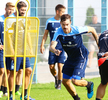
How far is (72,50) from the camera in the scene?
6.51 meters

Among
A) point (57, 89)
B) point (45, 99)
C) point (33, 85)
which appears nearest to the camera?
point (45, 99)

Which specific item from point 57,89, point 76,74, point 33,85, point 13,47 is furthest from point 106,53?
point 33,85

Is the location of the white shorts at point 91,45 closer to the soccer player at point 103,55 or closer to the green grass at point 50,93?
the green grass at point 50,93

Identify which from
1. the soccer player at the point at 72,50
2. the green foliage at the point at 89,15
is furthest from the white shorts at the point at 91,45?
the soccer player at the point at 72,50

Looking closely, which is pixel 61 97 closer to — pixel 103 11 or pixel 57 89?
pixel 57 89

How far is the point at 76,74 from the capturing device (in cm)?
637

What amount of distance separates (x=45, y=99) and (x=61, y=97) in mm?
424

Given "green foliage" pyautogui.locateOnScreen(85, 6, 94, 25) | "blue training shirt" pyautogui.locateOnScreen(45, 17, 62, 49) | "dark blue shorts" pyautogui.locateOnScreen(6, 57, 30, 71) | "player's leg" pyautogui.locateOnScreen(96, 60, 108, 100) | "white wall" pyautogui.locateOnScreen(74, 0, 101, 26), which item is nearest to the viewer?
"player's leg" pyautogui.locateOnScreen(96, 60, 108, 100)

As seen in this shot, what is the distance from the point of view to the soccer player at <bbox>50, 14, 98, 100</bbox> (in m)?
6.37

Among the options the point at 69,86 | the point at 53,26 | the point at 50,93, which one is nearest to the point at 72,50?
the point at 69,86

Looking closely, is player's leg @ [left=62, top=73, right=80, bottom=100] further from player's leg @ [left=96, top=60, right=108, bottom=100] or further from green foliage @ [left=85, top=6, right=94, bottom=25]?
green foliage @ [left=85, top=6, right=94, bottom=25]

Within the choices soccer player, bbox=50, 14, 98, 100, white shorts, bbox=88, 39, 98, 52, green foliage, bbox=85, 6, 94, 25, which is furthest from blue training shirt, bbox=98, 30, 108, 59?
white shorts, bbox=88, 39, 98, 52

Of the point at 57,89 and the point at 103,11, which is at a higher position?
the point at 103,11

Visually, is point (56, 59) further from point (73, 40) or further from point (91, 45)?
point (73, 40)
